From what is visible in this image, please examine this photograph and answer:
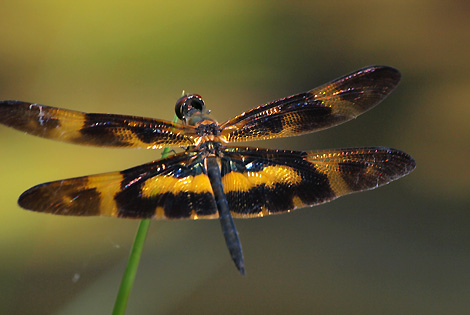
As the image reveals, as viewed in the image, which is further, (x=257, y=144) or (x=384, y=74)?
(x=257, y=144)

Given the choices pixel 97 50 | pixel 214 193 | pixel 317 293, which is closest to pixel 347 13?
pixel 97 50

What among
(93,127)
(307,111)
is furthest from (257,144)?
(93,127)

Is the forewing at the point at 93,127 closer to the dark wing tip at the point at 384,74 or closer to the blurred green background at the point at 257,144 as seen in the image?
the dark wing tip at the point at 384,74

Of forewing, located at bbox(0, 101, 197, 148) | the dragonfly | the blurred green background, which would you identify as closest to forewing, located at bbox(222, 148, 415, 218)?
the dragonfly

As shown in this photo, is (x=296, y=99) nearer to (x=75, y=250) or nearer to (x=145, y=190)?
(x=145, y=190)

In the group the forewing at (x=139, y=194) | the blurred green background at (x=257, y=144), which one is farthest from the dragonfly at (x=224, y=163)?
the blurred green background at (x=257, y=144)

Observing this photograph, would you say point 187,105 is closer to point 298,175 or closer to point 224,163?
point 224,163
